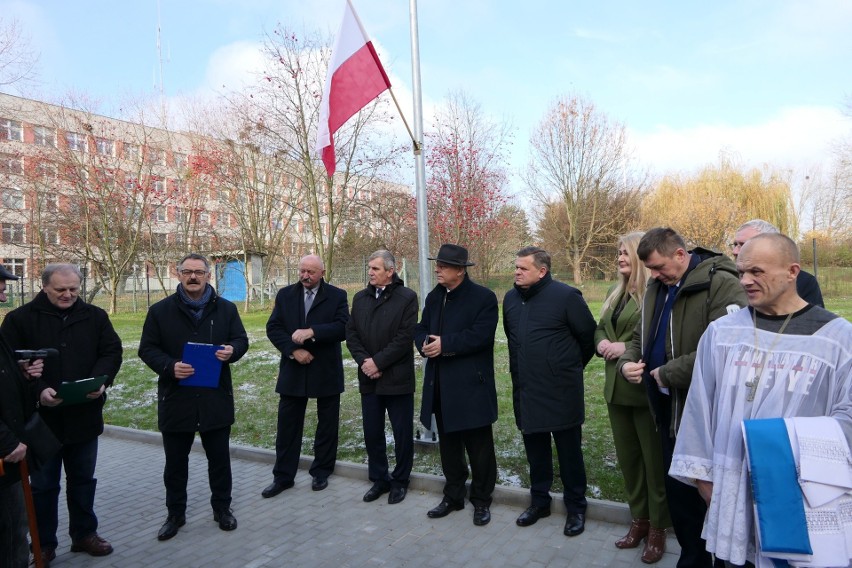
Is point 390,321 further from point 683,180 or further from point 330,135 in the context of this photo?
point 683,180

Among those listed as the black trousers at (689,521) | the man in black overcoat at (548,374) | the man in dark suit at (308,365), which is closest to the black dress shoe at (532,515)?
the man in black overcoat at (548,374)

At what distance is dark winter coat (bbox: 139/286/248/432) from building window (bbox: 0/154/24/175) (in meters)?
22.4

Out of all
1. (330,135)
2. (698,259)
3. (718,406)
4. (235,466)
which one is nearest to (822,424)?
(718,406)

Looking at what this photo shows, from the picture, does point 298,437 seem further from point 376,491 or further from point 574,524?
point 574,524

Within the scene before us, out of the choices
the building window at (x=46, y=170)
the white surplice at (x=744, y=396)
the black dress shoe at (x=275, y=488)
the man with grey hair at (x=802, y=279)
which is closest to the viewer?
the white surplice at (x=744, y=396)

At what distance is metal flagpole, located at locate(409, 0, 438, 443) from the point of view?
6.00m

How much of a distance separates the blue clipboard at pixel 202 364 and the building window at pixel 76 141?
23.7 m

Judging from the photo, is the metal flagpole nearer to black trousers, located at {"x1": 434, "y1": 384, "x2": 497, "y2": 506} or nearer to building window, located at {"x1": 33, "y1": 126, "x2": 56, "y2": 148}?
black trousers, located at {"x1": 434, "y1": 384, "x2": 497, "y2": 506}

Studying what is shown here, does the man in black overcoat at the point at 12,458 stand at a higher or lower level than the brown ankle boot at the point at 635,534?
higher

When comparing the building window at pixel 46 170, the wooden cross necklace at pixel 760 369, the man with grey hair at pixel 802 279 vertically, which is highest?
the building window at pixel 46 170

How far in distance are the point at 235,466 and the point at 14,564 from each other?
3053mm

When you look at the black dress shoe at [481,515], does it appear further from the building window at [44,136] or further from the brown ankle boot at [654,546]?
the building window at [44,136]

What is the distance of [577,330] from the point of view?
14.2 feet

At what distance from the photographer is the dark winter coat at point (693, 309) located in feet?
10.5
